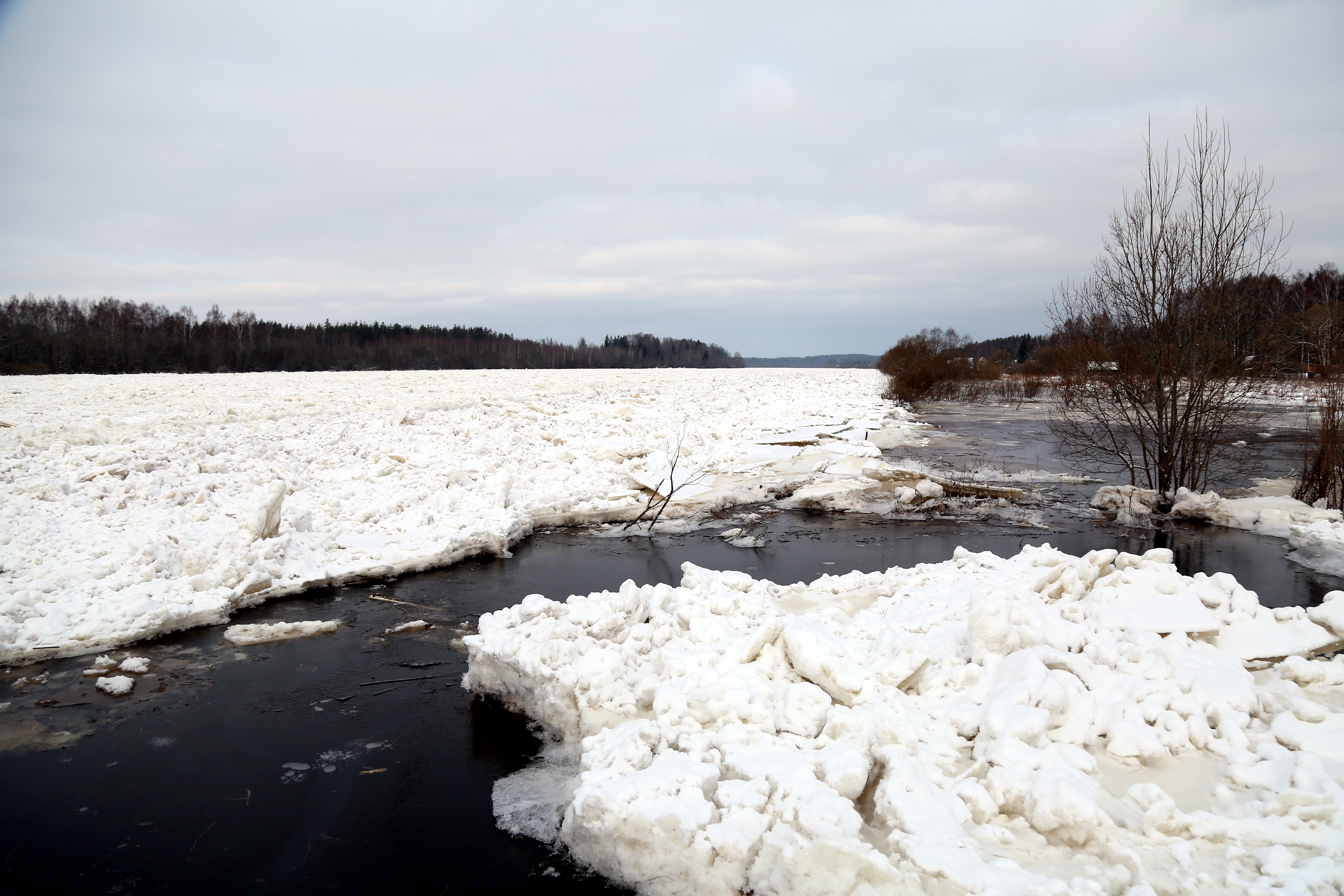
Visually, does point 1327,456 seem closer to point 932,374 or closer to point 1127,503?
point 1127,503

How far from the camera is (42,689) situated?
16.3 feet

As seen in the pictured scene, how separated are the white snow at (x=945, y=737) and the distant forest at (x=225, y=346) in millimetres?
36597

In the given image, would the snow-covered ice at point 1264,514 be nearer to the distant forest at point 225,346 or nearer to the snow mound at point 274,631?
the snow mound at point 274,631

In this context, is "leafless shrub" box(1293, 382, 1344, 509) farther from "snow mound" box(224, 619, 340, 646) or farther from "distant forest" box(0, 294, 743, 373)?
"distant forest" box(0, 294, 743, 373)

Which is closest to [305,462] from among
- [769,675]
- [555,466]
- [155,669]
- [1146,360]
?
Result: [555,466]

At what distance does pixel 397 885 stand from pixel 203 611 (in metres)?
4.03

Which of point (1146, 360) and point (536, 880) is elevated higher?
point (1146, 360)

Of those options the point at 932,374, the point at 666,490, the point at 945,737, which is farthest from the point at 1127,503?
the point at 932,374

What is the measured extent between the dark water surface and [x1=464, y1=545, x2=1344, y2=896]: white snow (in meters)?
0.34

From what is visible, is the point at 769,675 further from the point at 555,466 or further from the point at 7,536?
the point at 555,466

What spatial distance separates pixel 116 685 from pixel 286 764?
1.83 metres

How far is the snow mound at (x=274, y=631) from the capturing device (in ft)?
19.3

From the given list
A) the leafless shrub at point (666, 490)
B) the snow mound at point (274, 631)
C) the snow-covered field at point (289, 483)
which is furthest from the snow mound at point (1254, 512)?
the snow mound at point (274, 631)

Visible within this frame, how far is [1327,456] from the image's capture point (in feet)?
32.4
